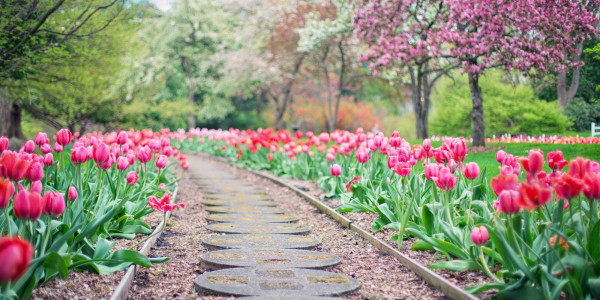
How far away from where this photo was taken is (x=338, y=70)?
93.0 feet

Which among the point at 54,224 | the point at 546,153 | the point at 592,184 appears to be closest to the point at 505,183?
the point at 592,184

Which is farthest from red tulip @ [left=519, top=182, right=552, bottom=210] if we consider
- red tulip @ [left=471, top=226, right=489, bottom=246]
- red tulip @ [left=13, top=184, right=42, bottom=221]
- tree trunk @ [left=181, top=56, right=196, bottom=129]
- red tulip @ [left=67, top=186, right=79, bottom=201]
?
tree trunk @ [left=181, top=56, right=196, bottom=129]

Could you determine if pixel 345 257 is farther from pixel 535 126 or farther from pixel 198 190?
pixel 535 126

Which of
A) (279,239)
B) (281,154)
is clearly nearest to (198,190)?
(281,154)

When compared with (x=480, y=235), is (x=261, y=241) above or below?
below

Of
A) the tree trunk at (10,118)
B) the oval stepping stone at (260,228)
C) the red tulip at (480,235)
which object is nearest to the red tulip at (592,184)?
the red tulip at (480,235)

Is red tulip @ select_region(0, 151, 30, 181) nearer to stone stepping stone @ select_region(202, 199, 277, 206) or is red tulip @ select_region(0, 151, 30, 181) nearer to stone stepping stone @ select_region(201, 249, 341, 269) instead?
stone stepping stone @ select_region(201, 249, 341, 269)

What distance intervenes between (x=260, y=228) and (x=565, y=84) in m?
5.81

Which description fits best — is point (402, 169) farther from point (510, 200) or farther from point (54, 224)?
point (54, 224)

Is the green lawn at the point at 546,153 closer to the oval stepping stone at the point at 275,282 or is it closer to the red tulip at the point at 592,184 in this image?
the oval stepping stone at the point at 275,282

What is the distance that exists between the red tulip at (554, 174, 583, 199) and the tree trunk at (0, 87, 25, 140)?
48.3 feet

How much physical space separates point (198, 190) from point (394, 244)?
6.18 meters

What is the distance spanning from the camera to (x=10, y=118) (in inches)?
627

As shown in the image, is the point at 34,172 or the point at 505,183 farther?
the point at 34,172
